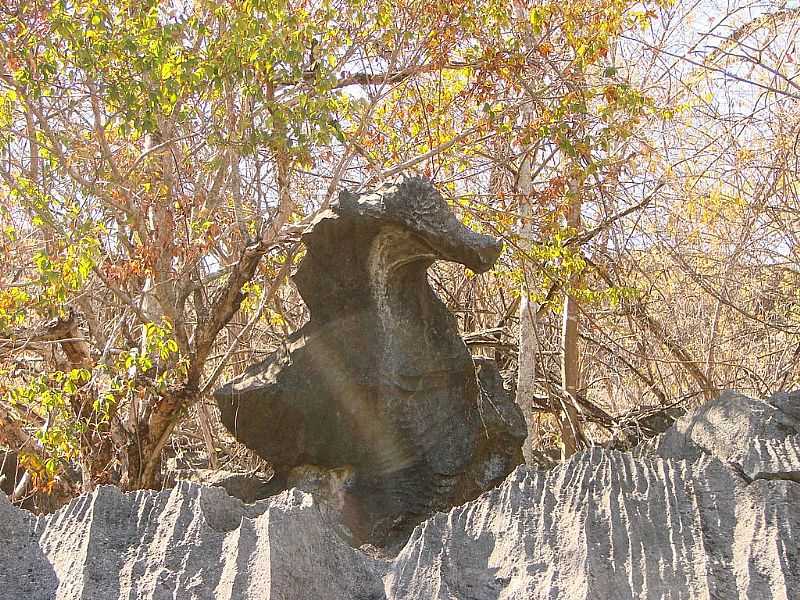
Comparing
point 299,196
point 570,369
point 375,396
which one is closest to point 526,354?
point 570,369

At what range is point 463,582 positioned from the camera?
2293 millimetres

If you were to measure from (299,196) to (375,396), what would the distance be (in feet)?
13.8

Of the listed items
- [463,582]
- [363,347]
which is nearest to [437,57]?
[363,347]

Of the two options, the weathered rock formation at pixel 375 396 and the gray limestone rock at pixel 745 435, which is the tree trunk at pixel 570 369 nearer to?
the weathered rock formation at pixel 375 396

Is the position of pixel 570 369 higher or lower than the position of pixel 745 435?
higher

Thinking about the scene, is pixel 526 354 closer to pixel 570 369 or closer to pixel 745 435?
pixel 570 369

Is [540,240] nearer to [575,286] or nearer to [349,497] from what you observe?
[575,286]

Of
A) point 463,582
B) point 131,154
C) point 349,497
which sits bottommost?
point 463,582

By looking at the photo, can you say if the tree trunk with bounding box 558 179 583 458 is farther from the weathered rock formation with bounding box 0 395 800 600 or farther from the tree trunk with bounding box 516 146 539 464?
the weathered rock formation with bounding box 0 395 800 600

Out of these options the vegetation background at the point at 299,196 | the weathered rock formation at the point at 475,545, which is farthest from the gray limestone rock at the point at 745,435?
the vegetation background at the point at 299,196

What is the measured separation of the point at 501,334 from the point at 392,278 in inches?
175

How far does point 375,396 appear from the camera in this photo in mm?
3367

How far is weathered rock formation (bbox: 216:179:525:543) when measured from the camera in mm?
3289

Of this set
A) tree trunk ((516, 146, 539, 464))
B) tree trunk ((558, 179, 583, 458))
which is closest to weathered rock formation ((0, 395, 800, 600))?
tree trunk ((516, 146, 539, 464))
